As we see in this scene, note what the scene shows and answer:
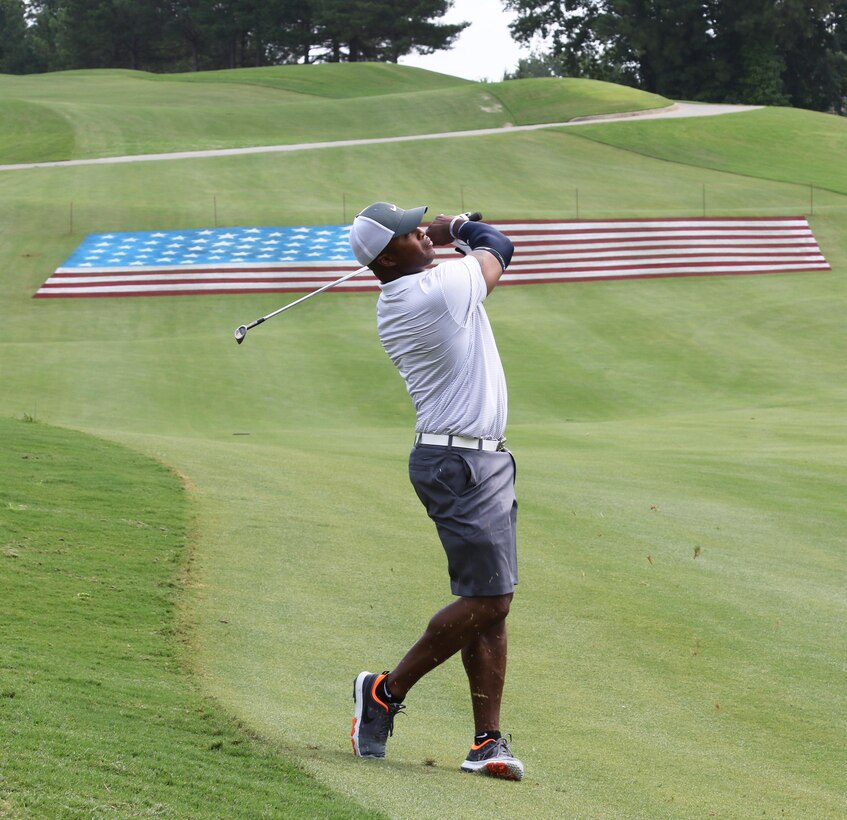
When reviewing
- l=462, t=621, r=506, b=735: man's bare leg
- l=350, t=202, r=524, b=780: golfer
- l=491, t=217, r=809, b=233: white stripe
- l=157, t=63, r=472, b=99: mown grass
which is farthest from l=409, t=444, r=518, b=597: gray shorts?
l=157, t=63, r=472, b=99: mown grass

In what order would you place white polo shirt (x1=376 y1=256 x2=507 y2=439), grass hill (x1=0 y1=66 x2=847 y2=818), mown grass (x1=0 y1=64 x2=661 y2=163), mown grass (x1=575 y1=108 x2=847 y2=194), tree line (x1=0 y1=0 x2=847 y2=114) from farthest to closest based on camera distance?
tree line (x1=0 y1=0 x2=847 y2=114), mown grass (x1=0 y1=64 x2=661 y2=163), mown grass (x1=575 y1=108 x2=847 y2=194), white polo shirt (x1=376 y1=256 x2=507 y2=439), grass hill (x1=0 y1=66 x2=847 y2=818)

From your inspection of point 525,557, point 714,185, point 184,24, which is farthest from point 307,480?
point 184,24

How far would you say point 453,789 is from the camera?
4.48 metres

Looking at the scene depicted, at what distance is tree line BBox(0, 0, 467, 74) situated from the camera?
93.5 metres

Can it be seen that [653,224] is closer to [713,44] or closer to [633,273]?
[633,273]

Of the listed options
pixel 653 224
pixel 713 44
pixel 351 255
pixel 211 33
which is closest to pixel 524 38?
pixel 713 44

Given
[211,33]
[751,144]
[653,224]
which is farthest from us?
[211,33]

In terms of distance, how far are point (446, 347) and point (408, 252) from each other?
0.44 meters

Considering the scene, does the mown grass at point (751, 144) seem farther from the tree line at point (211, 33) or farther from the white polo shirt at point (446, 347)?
the white polo shirt at point (446, 347)

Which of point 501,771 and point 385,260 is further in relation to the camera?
point 385,260

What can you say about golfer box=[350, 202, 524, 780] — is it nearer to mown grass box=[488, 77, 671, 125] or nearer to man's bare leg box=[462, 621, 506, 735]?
man's bare leg box=[462, 621, 506, 735]

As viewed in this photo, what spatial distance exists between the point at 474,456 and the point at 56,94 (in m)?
72.3

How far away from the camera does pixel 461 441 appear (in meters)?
5.02

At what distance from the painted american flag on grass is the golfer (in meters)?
27.2
